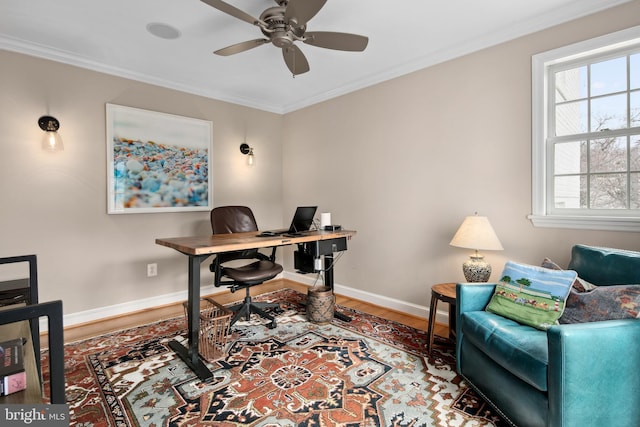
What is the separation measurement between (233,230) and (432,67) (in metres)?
2.51

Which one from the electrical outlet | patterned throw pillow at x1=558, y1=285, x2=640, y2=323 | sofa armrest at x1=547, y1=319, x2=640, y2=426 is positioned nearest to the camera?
sofa armrest at x1=547, y1=319, x2=640, y2=426

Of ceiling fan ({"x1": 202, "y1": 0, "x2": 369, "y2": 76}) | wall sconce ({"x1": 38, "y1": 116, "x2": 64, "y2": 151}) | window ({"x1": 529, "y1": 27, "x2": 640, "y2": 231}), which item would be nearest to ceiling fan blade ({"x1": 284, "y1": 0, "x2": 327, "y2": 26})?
ceiling fan ({"x1": 202, "y1": 0, "x2": 369, "y2": 76})

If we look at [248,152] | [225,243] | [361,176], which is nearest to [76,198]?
[225,243]

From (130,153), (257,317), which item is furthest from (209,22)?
(257,317)

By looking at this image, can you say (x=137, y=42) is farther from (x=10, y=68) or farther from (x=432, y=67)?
(x=432, y=67)

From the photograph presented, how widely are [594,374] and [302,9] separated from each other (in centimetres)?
227

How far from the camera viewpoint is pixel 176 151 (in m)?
3.57

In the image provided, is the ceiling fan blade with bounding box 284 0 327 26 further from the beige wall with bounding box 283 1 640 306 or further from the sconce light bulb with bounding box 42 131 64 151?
the sconce light bulb with bounding box 42 131 64 151

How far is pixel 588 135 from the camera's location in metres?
2.30

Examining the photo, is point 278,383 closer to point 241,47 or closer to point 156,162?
point 241,47

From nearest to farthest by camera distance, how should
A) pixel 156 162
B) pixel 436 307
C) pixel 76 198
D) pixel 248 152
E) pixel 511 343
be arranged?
pixel 511 343
pixel 436 307
pixel 76 198
pixel 156 162
pixel 248 152

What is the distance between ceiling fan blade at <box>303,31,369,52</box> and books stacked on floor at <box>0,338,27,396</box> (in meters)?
2.11

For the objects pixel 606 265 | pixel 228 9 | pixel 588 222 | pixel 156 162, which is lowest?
pixel 606 265

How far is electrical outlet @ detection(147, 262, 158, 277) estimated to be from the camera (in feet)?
11.3
